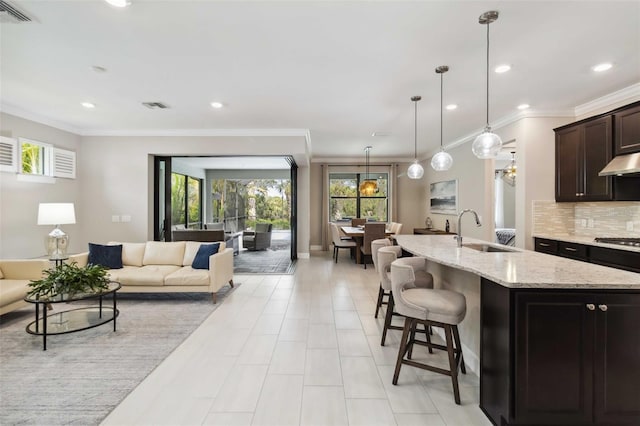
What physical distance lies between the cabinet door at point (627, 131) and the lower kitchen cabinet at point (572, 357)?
9.34ft

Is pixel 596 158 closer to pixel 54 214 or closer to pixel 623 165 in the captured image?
pixel 623 165

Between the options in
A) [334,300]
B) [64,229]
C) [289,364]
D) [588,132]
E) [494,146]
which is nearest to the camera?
[289,364]

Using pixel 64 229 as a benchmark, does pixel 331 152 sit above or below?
above

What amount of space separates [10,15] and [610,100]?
644 centimetres

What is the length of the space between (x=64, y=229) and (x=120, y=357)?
164 inches

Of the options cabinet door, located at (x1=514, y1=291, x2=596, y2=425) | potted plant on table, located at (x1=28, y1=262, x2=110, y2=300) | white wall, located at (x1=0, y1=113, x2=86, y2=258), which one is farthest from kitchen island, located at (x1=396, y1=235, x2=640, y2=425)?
white wall, located at (x1=0, y1=113, x2=86, y2=258)

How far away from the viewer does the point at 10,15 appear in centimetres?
239

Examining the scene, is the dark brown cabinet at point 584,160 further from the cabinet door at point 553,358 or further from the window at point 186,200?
the window at point 186,200

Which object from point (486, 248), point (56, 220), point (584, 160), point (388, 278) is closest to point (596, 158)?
point (584, 160)

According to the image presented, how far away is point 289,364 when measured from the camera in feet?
8.72

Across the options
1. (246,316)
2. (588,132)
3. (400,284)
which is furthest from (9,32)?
(588,132)

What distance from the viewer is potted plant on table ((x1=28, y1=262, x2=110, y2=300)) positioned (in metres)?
3.08

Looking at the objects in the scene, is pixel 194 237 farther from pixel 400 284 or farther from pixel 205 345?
pixel 400 284

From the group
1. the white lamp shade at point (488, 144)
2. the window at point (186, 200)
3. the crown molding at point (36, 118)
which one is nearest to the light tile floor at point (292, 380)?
the white lamp shade at point (488, 144)
